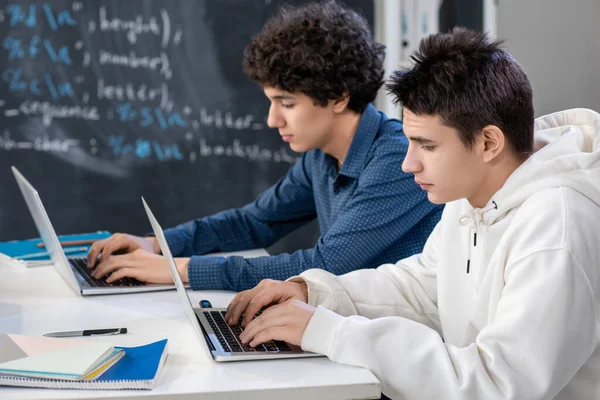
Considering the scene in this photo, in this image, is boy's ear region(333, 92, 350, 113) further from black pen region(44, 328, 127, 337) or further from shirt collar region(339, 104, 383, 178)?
black pen region(44, 328, 127, 337)

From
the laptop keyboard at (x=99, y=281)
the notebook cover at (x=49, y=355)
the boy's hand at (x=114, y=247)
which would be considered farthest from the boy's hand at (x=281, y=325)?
the boy's hand at (x=114, y=247)

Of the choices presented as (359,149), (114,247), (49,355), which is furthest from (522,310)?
(114,247)

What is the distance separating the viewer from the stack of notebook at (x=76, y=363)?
106 cm

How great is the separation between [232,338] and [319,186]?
93 cm

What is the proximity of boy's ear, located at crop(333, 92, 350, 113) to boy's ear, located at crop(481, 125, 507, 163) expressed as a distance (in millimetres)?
833

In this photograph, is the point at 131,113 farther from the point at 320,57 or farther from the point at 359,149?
the point at 359,149

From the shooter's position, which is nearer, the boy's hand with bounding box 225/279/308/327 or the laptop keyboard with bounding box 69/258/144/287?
the boy's hand with bounding box 225/279/308/327

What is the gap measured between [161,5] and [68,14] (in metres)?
0.33

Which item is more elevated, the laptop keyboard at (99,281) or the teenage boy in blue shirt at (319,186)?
the teenage boy in blue shirt at (319,186)

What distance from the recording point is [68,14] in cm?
279

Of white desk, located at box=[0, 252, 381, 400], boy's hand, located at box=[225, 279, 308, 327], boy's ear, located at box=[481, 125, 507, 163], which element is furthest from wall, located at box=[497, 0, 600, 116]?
white desk, located at box=[0, 252, 381, 400]

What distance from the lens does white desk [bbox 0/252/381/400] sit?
1.06 m

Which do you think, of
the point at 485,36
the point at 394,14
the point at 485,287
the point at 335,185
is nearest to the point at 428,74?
the point at 485,36

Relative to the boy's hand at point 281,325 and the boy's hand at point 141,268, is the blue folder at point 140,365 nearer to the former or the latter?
the boy's hand at point 281,325
